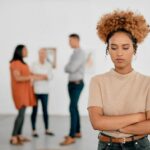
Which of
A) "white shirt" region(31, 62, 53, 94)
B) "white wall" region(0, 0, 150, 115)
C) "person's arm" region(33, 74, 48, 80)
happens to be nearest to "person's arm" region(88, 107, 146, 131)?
"person's arm" region(33, 74, 48, 80)

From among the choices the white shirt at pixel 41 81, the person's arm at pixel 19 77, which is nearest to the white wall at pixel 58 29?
the white shirt at pixel 41 81

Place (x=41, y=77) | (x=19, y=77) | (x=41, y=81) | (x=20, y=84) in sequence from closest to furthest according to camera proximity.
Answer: (x=19, y=77) < (x=20, y=84) < (x=41, y=77) < (x=41, y=81)

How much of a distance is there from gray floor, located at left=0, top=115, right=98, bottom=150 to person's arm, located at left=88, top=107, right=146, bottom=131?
270 centimetres

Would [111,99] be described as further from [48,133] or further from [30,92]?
[48,133]

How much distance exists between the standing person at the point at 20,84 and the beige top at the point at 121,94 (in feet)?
9.76

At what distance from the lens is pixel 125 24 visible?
1896 millimetres

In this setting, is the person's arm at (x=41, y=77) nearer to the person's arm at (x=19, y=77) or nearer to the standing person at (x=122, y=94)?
the person's arm at (x=19, y=77)

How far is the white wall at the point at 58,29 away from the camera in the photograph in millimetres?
7531

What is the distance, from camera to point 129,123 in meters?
1.88

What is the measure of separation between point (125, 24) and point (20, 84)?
318 centimetres

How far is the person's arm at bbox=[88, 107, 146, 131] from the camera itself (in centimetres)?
187

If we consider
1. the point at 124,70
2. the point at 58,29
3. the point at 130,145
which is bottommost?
the point at 130,145

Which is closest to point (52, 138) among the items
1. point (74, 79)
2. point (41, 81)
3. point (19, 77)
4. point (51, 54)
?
point (41, 81)

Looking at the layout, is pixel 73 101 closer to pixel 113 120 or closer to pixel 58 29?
pixel 58 29
